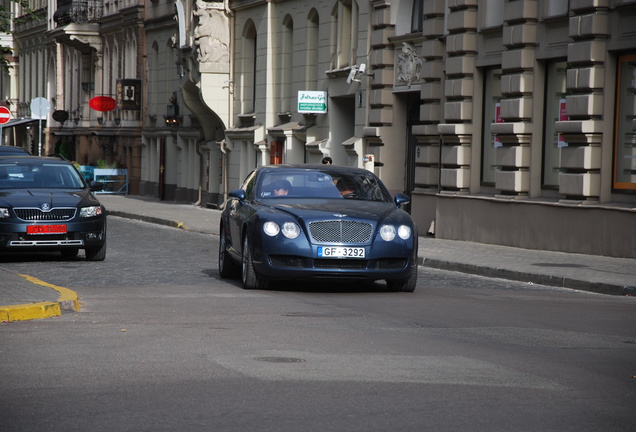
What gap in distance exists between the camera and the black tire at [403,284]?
14922 mm

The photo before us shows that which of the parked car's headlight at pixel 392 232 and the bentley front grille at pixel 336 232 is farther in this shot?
the parked car's headlight at pixel 392 232

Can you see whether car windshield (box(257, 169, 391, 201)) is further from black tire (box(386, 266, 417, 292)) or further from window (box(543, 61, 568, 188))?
window (box(543, 61, 568, 188))

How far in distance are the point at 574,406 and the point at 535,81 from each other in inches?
648

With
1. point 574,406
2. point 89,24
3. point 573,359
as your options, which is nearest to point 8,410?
point 574,406

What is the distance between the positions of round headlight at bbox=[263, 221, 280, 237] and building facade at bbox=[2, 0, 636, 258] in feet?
25.5

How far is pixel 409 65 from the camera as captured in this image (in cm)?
2856

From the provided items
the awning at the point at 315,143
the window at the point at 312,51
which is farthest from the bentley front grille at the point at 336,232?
the window at the point at 312,51

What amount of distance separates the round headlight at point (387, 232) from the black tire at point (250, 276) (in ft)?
4.84

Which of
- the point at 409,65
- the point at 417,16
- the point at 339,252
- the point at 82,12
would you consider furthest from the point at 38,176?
the point at 82,12

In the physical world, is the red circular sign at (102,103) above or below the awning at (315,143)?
above

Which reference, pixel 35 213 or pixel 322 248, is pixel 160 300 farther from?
pixel 35 213

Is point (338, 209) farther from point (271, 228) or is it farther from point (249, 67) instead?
point (249, 67)

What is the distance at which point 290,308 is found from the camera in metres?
12.8

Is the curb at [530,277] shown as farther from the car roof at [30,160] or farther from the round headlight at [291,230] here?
the car roof at [30,160]
